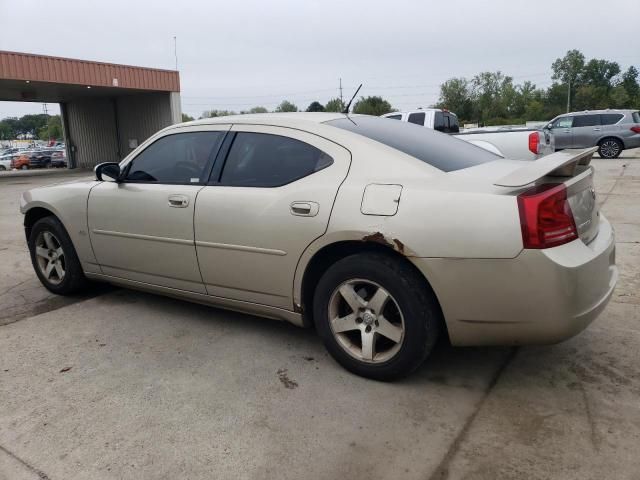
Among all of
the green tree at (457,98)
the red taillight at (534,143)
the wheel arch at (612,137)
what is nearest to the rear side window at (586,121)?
the wheel arch at (612,137)

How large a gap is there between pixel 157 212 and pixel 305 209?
127 centimetres

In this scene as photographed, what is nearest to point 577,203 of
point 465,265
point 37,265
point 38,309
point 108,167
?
point 465,265

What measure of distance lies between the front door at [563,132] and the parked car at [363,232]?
17.3m

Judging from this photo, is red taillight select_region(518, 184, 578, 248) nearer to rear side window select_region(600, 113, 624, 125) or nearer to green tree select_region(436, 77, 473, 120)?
rear side window select_region(600, 113, 624, 125)

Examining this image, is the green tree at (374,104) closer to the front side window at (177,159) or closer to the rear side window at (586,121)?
the rear side window at (586,121)

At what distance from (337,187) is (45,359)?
2.20 metres

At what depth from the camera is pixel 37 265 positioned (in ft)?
15.4

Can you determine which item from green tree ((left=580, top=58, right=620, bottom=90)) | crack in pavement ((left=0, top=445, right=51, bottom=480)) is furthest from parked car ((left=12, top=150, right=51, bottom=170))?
green tree ((left=580, top=58, right=620, bottom=90))

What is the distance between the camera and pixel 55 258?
4.54 metres

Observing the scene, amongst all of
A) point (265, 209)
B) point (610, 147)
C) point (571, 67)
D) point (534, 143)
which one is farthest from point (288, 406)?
point (571, 67)

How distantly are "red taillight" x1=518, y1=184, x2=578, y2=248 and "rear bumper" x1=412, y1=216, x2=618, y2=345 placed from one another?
0.05 m

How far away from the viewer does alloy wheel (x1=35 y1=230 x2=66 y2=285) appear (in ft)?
14.8

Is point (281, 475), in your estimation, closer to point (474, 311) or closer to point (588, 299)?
point (474, 311)

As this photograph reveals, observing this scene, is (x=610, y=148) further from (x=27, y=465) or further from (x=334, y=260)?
(x=27, y=465)
